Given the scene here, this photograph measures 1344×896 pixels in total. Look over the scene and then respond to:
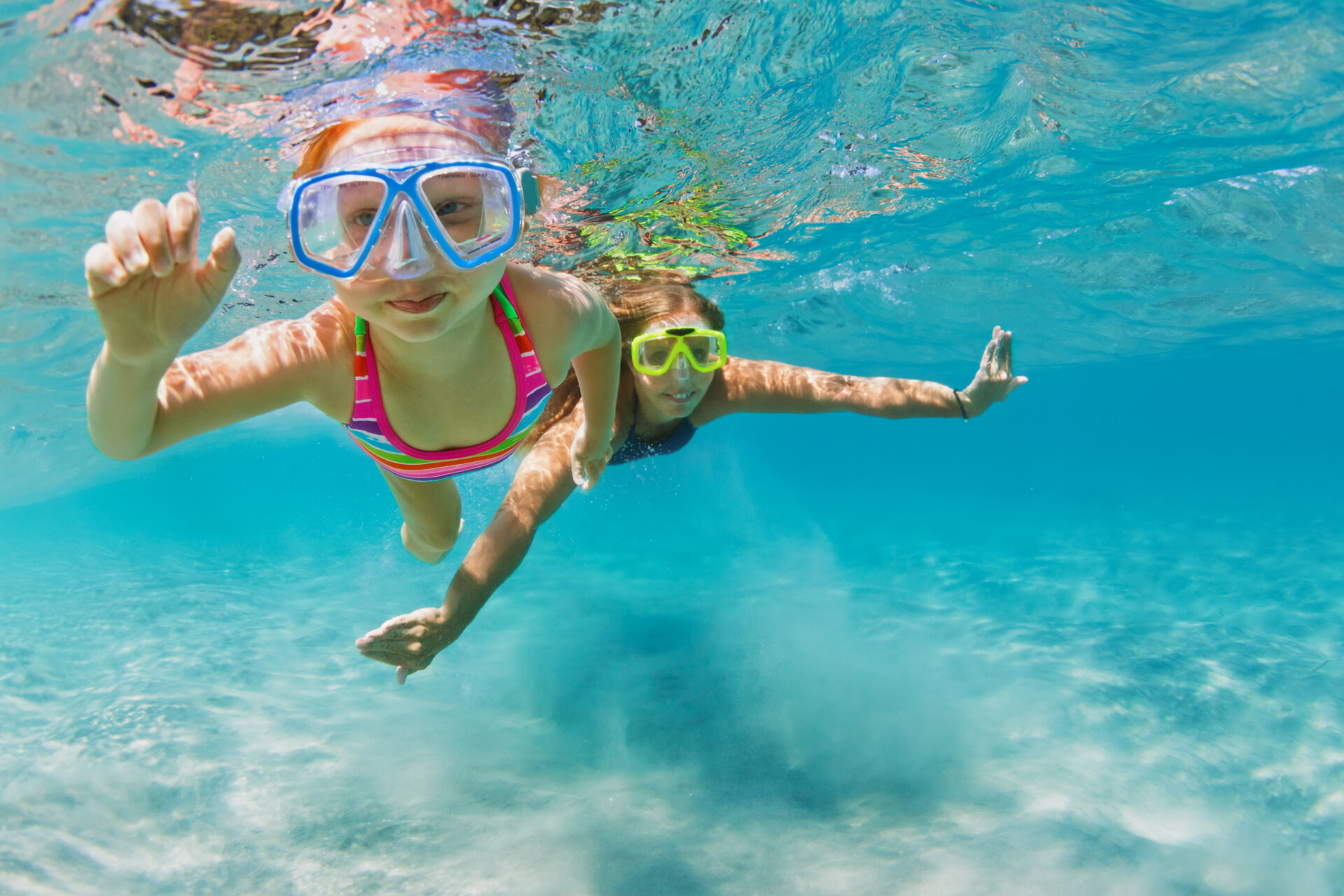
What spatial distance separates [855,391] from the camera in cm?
710

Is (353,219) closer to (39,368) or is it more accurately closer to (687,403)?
(687,403)

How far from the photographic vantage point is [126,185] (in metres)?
8.53

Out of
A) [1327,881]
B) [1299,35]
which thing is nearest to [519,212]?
[1327,881]

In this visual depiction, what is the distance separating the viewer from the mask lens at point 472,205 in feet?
10.1

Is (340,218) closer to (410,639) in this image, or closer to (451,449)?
(451,449)

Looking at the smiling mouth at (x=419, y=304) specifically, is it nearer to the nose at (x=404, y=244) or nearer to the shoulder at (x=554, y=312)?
the nose at (x=404, y=244)

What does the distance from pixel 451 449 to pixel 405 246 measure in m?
1.61

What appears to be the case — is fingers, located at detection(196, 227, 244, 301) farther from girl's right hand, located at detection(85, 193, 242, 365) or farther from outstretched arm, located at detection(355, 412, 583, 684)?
outstretched arm, located at detection(355, 412, 583, 684)

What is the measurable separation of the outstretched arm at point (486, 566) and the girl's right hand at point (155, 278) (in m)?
1.97

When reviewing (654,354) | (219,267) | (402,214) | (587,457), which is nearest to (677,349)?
(654,354)

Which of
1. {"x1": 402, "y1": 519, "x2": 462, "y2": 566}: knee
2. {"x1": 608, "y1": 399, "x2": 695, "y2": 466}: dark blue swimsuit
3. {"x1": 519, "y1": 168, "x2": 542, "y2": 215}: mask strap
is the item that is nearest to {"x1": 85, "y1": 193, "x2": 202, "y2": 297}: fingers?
{"x1": 519, "y1": 168, "x2": 542, "y2": 215}: mask strap

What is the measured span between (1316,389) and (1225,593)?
52.9m

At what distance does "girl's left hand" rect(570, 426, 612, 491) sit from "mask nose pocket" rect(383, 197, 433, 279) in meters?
2.45

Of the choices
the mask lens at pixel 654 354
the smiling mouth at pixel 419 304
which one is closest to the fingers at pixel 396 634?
the smiling mouth at pixel 419 304
